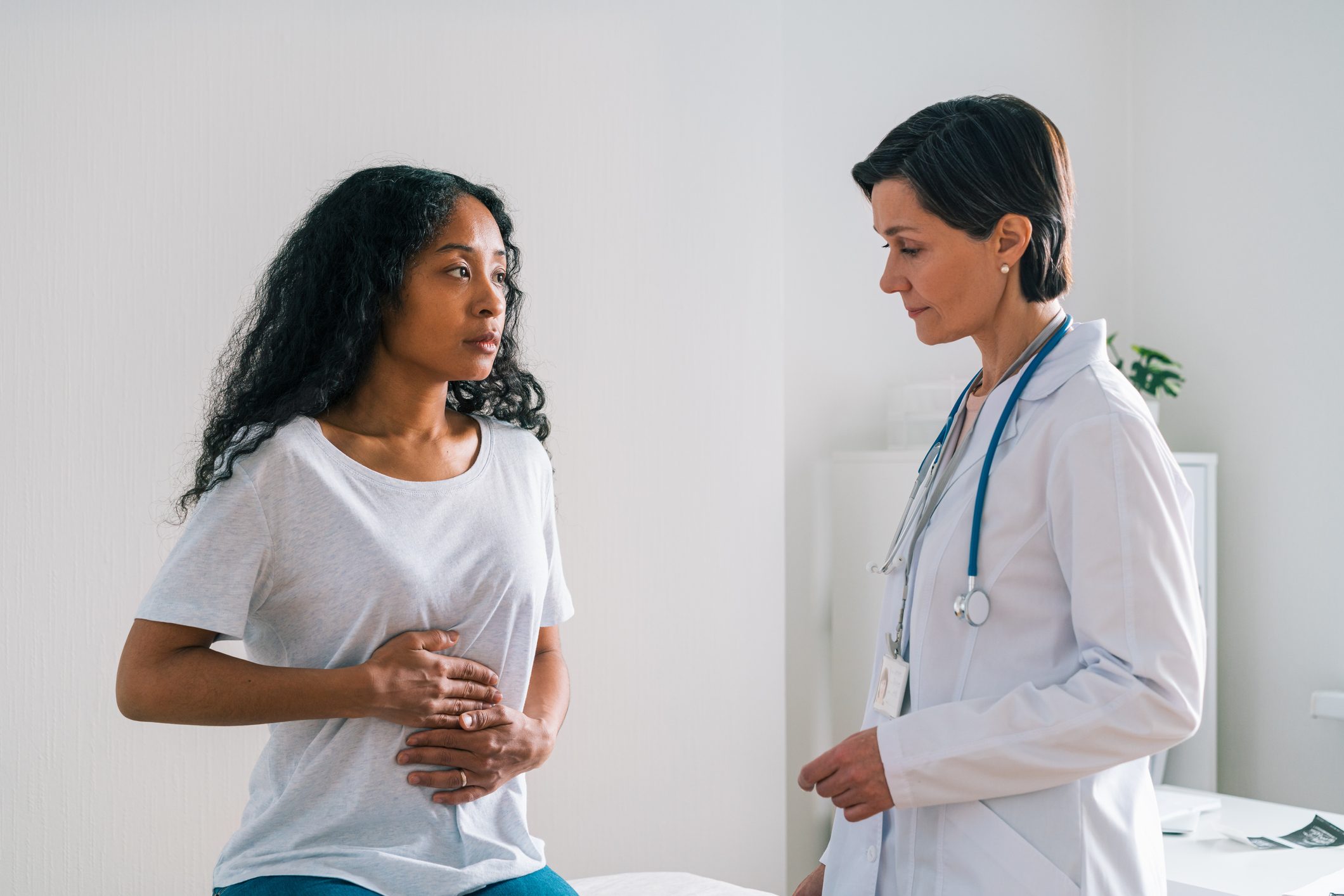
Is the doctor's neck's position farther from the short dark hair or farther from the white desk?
the white desk

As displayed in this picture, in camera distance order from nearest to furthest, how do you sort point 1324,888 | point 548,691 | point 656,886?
point 548,691, point 656,886, point 1324,888

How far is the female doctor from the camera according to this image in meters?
1.16

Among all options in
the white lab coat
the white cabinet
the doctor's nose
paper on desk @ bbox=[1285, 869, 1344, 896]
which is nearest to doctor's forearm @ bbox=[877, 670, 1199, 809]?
the white lab coat

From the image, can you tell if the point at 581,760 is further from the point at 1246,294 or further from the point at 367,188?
the point at 1246,294

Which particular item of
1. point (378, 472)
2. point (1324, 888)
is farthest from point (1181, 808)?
point (378, 472)

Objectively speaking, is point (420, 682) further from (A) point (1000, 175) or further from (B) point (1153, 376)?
(B) point (1153, 376)

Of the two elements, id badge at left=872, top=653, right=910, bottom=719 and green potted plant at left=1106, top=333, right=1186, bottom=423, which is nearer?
id badge at left=872, top=653, right=910, bottom=719

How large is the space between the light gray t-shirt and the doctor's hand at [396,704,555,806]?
2 cm

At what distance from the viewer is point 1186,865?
255 cm

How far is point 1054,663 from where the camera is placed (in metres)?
1.24

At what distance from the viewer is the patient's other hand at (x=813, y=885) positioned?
1508 millimetres

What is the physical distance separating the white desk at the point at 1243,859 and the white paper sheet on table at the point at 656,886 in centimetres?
89

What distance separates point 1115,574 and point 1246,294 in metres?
3.63

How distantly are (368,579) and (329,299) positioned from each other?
420 millimetres
